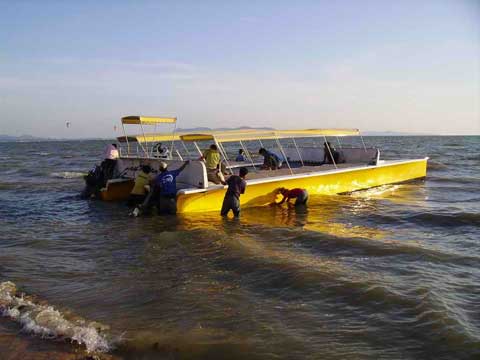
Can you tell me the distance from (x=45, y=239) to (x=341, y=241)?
6.08 m

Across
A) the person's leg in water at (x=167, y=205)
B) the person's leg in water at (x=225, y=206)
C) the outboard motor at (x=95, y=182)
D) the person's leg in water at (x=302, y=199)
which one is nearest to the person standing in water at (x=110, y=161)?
the outboard motor at (x=95, y=182)

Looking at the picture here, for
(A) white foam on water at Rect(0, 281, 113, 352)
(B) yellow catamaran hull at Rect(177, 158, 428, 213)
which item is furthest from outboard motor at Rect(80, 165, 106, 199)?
(A) white foam on water at Rect(0, 281, 113, 352)

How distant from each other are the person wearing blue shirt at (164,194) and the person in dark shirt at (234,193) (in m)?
1.26

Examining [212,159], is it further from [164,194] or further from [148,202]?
[148,202]

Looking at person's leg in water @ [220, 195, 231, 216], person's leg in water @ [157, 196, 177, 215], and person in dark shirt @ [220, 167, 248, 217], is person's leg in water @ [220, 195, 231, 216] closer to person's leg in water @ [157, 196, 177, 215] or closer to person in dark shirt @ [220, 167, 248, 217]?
person in dark shirt @ [220, 167, 248, 217]

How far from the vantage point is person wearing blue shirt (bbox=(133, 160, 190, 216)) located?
435 inches

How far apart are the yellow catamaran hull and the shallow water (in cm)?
44

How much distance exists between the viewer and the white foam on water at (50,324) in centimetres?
473

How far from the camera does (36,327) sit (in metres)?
5.01

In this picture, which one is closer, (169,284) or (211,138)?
(169,284)

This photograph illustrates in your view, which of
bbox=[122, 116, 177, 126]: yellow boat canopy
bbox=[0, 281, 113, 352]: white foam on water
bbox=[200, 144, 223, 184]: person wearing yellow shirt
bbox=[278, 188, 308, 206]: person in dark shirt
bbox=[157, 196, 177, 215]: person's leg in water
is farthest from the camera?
bbox=[122, 116, 177, 126]: yellow boat canopy

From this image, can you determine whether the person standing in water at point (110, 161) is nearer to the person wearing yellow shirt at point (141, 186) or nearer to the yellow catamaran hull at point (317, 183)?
the person wearing yellow shirt at point (141, 186)

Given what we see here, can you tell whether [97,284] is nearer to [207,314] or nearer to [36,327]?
[36,327]

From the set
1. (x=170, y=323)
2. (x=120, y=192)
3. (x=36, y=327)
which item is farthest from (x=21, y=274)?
(x=120, y=192)
